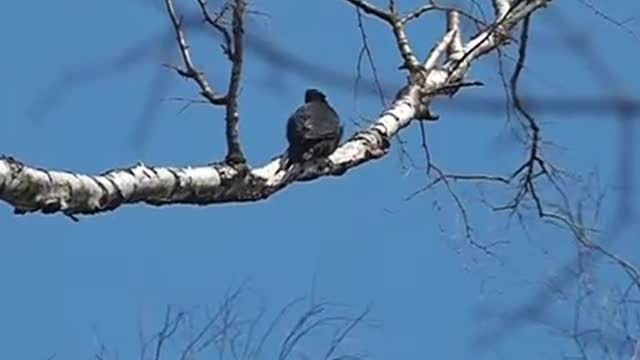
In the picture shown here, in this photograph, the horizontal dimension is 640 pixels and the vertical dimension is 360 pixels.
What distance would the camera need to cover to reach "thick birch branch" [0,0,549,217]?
2123mm

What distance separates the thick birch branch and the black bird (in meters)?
0.03

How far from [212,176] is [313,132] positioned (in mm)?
428

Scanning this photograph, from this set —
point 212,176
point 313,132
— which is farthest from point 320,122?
point 212,176

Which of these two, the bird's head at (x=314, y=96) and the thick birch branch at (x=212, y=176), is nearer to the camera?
the thick birch branch at (x=212, y=176)

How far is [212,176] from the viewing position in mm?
2580

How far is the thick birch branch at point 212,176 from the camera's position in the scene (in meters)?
2.12

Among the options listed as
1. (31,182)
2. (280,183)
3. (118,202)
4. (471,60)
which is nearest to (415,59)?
(471,60)

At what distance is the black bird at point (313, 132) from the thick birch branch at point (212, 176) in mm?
27

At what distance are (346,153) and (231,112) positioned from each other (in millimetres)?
501

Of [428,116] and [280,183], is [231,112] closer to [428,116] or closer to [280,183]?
[280,183]

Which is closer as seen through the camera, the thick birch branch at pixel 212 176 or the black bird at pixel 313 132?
the thick birch branch at pixel 212 176

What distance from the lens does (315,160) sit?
2.92 m

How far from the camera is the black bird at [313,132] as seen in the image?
289cm

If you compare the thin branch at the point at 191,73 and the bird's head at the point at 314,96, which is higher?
the bird's head at the point at 314,96
